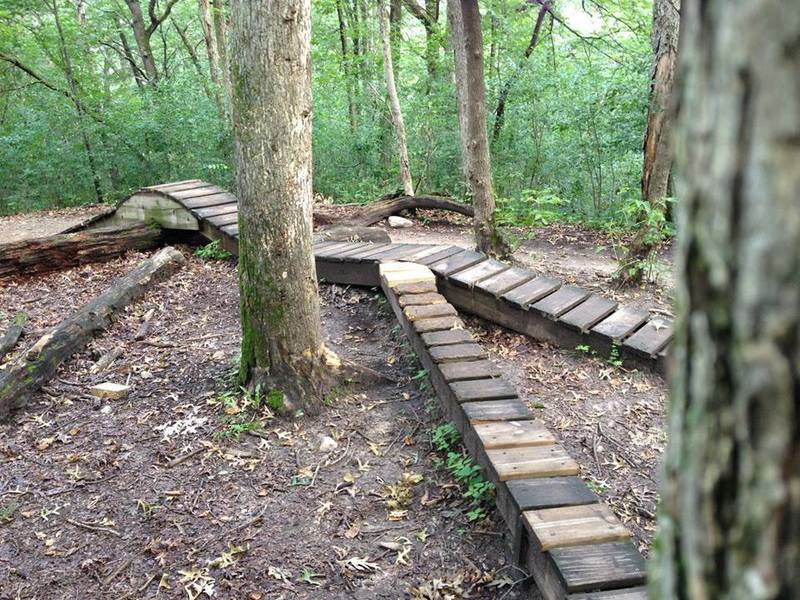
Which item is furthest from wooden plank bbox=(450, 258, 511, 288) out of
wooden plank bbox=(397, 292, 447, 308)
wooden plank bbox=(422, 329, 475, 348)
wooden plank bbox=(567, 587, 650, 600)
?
wooden plank bbox=(567, 587, 650, 600)

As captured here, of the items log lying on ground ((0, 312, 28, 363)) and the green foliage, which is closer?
the green foliage

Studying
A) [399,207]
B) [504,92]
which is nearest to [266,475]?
[399,207]

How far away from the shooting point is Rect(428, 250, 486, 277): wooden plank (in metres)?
5.66

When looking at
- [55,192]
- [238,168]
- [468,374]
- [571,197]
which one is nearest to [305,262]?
[238,168]

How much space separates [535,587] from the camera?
2695 millimetres

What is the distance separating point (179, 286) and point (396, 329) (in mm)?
2764

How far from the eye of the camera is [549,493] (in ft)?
9.09

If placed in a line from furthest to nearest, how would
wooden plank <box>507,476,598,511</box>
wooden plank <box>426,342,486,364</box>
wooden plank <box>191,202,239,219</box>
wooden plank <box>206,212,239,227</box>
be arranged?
wooden plank <box>191,202,239,219</box>, wooden plank <box>206,212,239,227</box>, wooden plank <box>426,342,486,364</box>, wooden plank <box>507,476,598,511</box>

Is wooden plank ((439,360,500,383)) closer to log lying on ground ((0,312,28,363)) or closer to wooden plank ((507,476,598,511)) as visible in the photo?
wooden plank ((507,476,598,511))

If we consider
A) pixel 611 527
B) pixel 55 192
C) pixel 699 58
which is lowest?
pixel 611 527

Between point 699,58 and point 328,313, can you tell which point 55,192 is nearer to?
point 328,313

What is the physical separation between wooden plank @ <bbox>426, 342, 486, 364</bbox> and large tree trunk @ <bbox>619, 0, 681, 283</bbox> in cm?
268

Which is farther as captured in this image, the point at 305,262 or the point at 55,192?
the point at 55,192

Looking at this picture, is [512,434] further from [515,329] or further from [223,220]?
[223,220]
